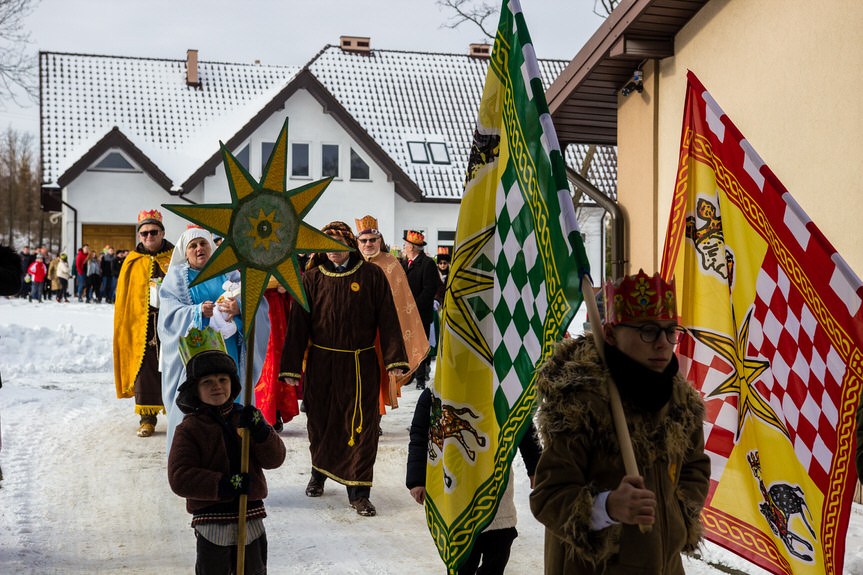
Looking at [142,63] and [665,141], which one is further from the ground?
[142,63]

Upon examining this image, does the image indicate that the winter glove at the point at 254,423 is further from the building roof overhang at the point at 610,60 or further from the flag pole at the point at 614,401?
the building roof overhang at the point at 610,60

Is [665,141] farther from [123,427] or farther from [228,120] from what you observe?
[228,120]

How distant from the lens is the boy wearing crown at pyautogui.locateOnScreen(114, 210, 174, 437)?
940 cm

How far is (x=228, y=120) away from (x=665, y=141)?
2524 centimetres

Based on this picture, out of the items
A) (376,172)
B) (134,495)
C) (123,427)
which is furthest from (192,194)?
(134,495)

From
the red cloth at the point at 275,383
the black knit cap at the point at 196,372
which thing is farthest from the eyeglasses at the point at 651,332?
the red cloth at the point at 275,383

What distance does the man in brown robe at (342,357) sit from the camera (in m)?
7.00

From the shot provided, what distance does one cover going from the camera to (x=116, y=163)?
105 feet

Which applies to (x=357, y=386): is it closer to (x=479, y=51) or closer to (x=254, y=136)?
(x=254, y=136)

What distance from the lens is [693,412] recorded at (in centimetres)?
305

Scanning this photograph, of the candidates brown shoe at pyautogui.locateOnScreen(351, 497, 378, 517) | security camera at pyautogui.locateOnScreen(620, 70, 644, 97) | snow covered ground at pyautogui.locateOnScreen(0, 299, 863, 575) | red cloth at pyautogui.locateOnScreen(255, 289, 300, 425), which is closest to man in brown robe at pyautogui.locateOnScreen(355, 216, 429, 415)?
snow covered ground at pyautogui.locateOnScreen(0, 299, 863, 575)

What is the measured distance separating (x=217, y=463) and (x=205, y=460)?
0.05 m

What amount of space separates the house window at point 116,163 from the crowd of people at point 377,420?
2608 centimetres

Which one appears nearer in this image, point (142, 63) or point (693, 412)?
point (693, 412)
